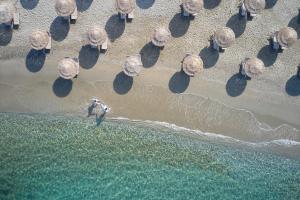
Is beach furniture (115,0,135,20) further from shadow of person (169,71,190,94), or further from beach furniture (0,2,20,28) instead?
beach furniture (0,2,20,28)

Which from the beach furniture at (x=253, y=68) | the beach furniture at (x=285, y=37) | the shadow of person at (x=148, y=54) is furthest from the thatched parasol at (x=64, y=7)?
the beach furniture at (x=285, y=37)

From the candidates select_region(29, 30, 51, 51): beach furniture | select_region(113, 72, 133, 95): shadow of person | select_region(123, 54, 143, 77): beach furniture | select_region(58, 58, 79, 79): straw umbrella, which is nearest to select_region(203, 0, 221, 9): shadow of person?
select_region(123, 54, 143, 77): beach furniture

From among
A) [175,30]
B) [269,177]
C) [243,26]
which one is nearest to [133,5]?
[175,30]

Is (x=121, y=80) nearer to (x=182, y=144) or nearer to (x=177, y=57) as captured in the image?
(x=177, y=57)

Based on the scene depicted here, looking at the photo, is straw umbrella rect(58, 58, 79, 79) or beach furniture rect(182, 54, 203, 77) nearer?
straw umbrella rect(58, 58, 79, 79)

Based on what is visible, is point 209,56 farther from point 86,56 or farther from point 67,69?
point 67,69

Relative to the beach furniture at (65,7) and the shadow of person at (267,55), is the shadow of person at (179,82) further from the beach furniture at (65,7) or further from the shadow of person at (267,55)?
the beach furniture at (65,7)
